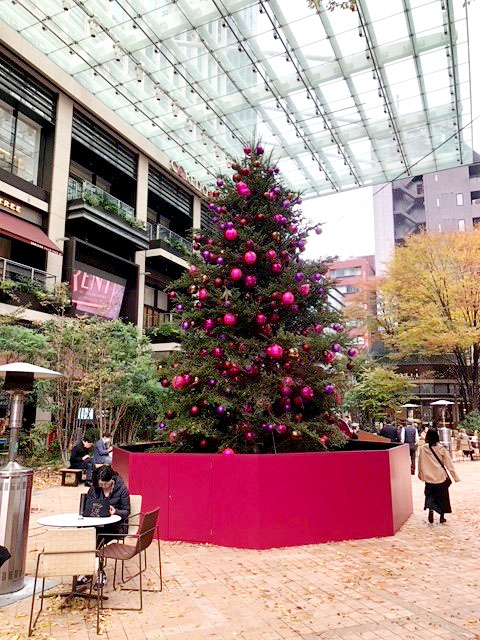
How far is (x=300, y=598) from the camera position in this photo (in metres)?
4.98

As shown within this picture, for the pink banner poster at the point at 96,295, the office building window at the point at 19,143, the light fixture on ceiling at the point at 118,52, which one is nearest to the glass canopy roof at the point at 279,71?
the light fixture on ceiling at the point at 118,52

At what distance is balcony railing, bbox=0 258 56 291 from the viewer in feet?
55.0

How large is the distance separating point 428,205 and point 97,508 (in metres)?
59.5

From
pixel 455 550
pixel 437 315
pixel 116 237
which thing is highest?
pixel 116 237

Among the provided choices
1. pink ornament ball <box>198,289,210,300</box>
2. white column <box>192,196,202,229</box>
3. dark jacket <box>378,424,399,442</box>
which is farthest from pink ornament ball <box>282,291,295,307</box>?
white column <box>192,196,202,229</box>

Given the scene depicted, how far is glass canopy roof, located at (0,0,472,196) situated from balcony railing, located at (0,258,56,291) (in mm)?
7897

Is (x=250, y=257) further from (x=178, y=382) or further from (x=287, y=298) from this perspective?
(x=178, y=382)

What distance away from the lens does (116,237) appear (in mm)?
21984

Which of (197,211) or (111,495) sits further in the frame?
(197,211)

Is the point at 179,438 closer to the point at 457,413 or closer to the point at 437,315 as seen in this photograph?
the point at 437,315

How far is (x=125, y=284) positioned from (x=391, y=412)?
1791cm

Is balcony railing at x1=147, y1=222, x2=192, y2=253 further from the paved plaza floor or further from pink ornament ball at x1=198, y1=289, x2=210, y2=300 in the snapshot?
the paved plaza floor


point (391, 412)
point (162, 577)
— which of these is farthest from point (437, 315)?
point (162, 577)

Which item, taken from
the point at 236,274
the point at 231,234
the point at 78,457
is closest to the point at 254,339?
the point at 236,274
